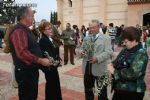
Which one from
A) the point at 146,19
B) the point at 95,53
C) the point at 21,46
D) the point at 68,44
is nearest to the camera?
the point at 21,46

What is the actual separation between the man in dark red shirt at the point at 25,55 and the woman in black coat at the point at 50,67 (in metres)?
1.10

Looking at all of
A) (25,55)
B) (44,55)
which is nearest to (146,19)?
(44,55)

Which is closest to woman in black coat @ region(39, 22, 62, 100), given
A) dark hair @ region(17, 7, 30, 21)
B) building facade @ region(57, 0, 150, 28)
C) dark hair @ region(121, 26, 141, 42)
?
dark hair @ region(17, 7, 30, 21)

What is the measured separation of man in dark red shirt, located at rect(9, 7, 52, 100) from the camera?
416 cm

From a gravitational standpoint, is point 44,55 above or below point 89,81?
above

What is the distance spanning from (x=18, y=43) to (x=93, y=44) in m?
1.57

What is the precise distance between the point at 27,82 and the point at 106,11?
81.8ft

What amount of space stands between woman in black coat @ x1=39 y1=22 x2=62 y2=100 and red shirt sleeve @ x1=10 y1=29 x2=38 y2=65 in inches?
51.6

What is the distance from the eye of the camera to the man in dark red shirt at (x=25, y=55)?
13.6 ft

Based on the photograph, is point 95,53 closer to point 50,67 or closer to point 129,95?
point 50,67

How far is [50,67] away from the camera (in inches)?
215

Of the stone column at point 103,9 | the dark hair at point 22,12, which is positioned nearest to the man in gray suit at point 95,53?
the dark hair at point 22,12

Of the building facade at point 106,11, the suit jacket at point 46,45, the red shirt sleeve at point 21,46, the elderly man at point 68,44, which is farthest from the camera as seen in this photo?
the building facade at point 106,11

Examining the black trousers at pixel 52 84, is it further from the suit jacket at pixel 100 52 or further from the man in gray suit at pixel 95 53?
the suit jacket at pixel 100 52
